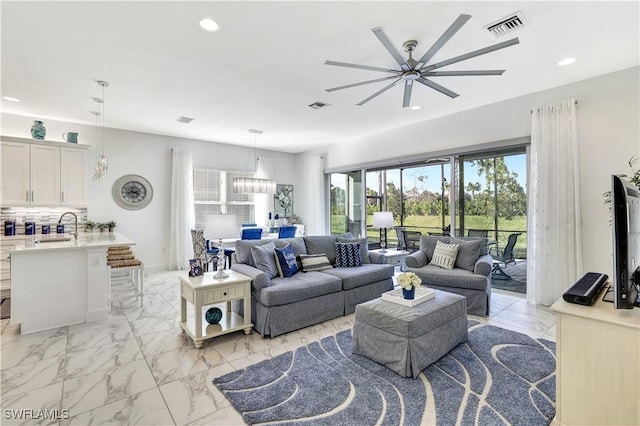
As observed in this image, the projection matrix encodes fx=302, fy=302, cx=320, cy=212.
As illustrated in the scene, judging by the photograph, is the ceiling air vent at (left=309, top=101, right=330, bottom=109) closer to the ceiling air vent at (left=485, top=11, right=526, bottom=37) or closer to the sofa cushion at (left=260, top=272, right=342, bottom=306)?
the ceiling air vent at (left=485, top=11, right=526, bottom=37)

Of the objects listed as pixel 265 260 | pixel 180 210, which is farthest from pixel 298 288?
pixel 180 210

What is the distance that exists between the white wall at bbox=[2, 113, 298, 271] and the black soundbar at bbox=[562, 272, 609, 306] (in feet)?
22.0

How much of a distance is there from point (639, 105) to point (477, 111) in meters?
1.80

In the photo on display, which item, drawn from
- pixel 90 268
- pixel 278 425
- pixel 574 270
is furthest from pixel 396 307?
pixel 90 268

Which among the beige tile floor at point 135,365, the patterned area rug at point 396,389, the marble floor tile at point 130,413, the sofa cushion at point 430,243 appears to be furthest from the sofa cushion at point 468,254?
the marble floor tile at point 130,413

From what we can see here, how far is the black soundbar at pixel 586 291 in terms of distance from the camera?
1.75 m

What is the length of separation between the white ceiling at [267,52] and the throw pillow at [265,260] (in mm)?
2033

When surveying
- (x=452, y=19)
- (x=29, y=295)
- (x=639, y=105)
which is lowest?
(x=29, y=295)

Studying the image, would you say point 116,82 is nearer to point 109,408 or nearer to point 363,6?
point 363,6

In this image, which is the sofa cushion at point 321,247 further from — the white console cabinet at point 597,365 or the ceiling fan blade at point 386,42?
the white console cabinet at point 597,365

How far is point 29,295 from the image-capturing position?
3.25 meters

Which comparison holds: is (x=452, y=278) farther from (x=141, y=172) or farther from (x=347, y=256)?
(x=141, y=172)

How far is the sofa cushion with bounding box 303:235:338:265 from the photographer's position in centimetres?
430

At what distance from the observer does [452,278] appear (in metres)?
3.84
